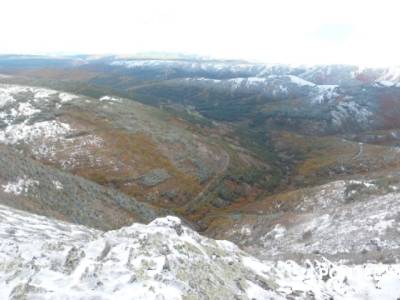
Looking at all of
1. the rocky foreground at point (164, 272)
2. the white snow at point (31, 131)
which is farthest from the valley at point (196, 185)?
the white snow at point (31, 131)

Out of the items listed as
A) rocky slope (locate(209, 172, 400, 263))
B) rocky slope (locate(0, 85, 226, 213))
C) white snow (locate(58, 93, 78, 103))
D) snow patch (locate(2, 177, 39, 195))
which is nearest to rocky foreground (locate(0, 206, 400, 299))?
rocky slope (locate(209, 172, 400, 263))

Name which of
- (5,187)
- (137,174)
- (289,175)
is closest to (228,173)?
(137,174)

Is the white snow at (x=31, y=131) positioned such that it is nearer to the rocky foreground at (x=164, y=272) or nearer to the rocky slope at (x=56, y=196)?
the rocky slope at (x=56, y=196)

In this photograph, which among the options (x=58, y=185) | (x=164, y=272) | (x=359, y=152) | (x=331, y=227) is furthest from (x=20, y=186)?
(x=359, y=152)

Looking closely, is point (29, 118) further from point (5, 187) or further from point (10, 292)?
point (10, 292)

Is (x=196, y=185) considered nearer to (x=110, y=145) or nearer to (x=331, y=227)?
(x=110, y=145)

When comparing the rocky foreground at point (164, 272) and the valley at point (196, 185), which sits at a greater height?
the rocky foreground at point (164, 272)

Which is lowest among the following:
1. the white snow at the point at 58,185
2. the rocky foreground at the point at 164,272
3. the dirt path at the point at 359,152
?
the dirt path at the point at 359,152

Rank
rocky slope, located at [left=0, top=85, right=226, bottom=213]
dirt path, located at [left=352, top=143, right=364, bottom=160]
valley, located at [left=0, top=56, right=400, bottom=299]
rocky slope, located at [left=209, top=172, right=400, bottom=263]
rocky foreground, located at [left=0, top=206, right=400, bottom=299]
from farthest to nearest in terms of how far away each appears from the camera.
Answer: dirt path, located at [left=352, top=143, right=364, bottom=160] < rocky slope, located at [left=0, top=85, right=226, bottom=213] < rocky slope, located at [left=209, top=172, right=400, bottom=263] < valley, located at [left=0, top=56, right=400, bottom=299] < rocky foreground, located at [left=0, top=206, right=400, bottom=299]

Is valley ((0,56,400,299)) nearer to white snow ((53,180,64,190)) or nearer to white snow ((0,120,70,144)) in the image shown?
white snow ((53,180,64,190))
